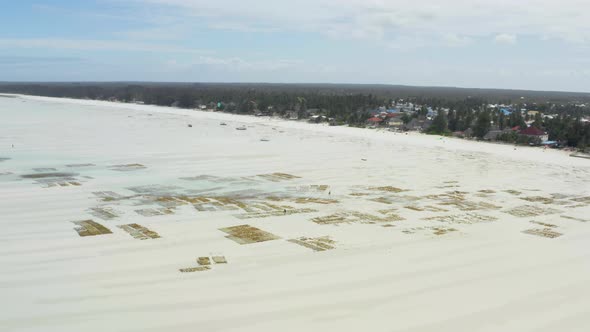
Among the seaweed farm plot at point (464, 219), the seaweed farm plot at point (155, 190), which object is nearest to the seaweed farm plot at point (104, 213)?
the seaweed farm plot at point (155, 190)

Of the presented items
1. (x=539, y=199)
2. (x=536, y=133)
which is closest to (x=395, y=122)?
(x=536, y=133)

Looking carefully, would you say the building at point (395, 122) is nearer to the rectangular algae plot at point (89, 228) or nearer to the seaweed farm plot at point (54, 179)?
the seaweed farm plot at point (54, 179)

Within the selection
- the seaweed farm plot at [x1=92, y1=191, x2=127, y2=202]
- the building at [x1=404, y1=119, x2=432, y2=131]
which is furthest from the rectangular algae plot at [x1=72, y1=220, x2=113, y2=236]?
the building at [x1=404, y1=119, x2=432, y2=131]

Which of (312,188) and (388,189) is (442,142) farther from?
(312,188)

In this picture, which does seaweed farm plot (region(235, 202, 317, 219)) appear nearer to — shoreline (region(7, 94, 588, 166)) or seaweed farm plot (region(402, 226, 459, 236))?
seaweed farm plot (region(402, 226, 459, 236))

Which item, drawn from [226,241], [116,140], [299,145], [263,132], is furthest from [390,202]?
[263,132]
